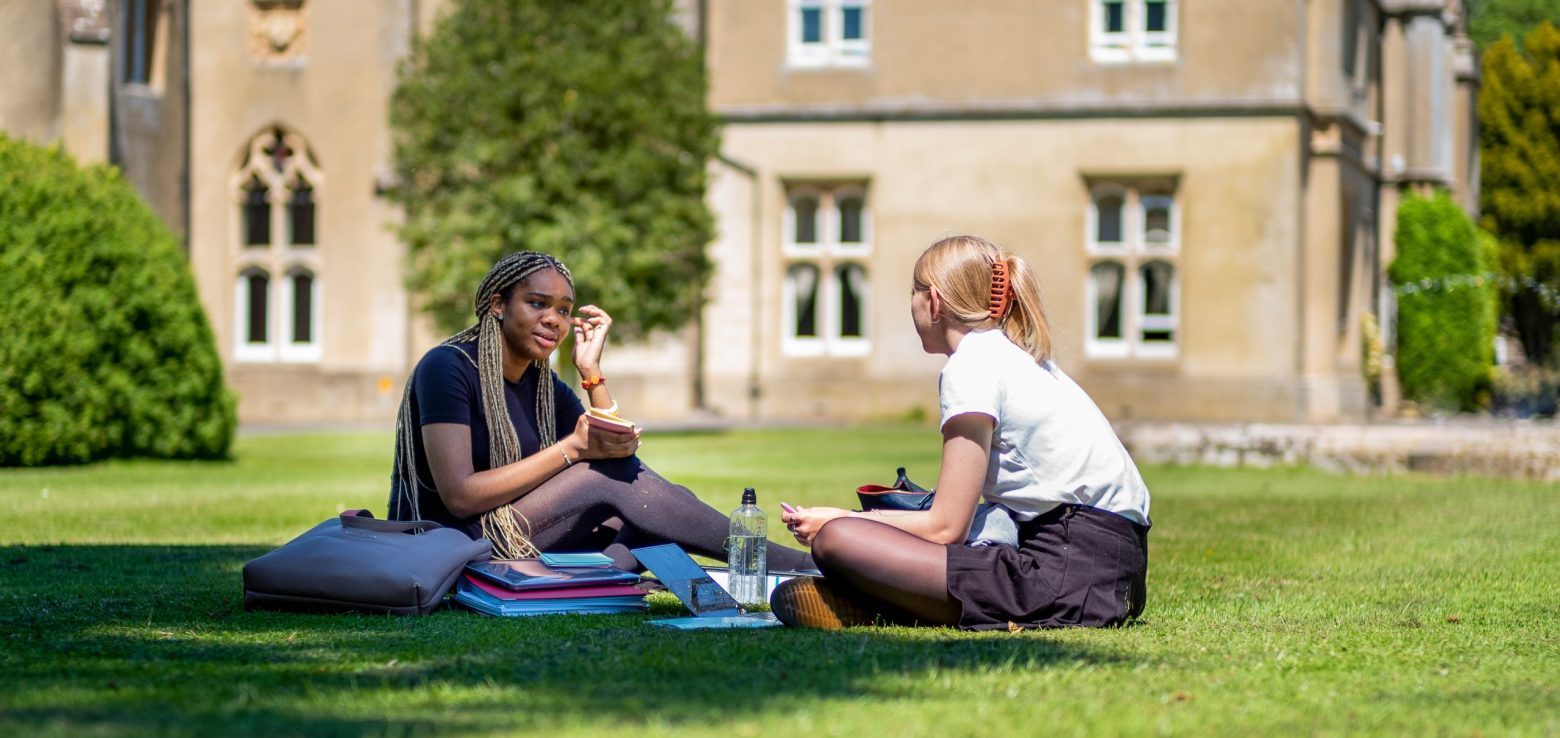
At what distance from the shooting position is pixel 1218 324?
94.4 ft

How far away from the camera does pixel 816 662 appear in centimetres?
518

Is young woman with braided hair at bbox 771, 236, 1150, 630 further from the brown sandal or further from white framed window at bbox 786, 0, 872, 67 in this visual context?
white framed window at bbox 786, 0, 872, 67

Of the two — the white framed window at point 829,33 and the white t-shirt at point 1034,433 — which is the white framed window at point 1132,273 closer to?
the white framed window at point 829,33

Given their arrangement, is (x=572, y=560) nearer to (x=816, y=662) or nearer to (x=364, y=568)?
(x=364, y=568)

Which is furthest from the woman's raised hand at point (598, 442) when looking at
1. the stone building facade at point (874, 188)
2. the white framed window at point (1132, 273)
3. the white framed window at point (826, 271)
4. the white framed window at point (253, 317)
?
the white framed window at point (253, 317)

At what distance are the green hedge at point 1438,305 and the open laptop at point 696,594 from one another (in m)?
29.2

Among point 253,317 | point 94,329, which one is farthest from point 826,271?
point 94,329

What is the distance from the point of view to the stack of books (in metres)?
6.38

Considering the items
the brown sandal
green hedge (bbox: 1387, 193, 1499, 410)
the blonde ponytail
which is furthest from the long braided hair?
green hedge (bbox: 1387, 193, 1499, 410)

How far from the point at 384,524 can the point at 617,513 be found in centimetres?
92

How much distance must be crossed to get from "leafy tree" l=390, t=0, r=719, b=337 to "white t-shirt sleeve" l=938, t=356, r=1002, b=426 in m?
17.7

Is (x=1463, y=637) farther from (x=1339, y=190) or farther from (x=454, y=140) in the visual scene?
(x=1339, y=190)

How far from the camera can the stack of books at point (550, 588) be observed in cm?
638

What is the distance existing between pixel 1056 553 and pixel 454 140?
1971cm
